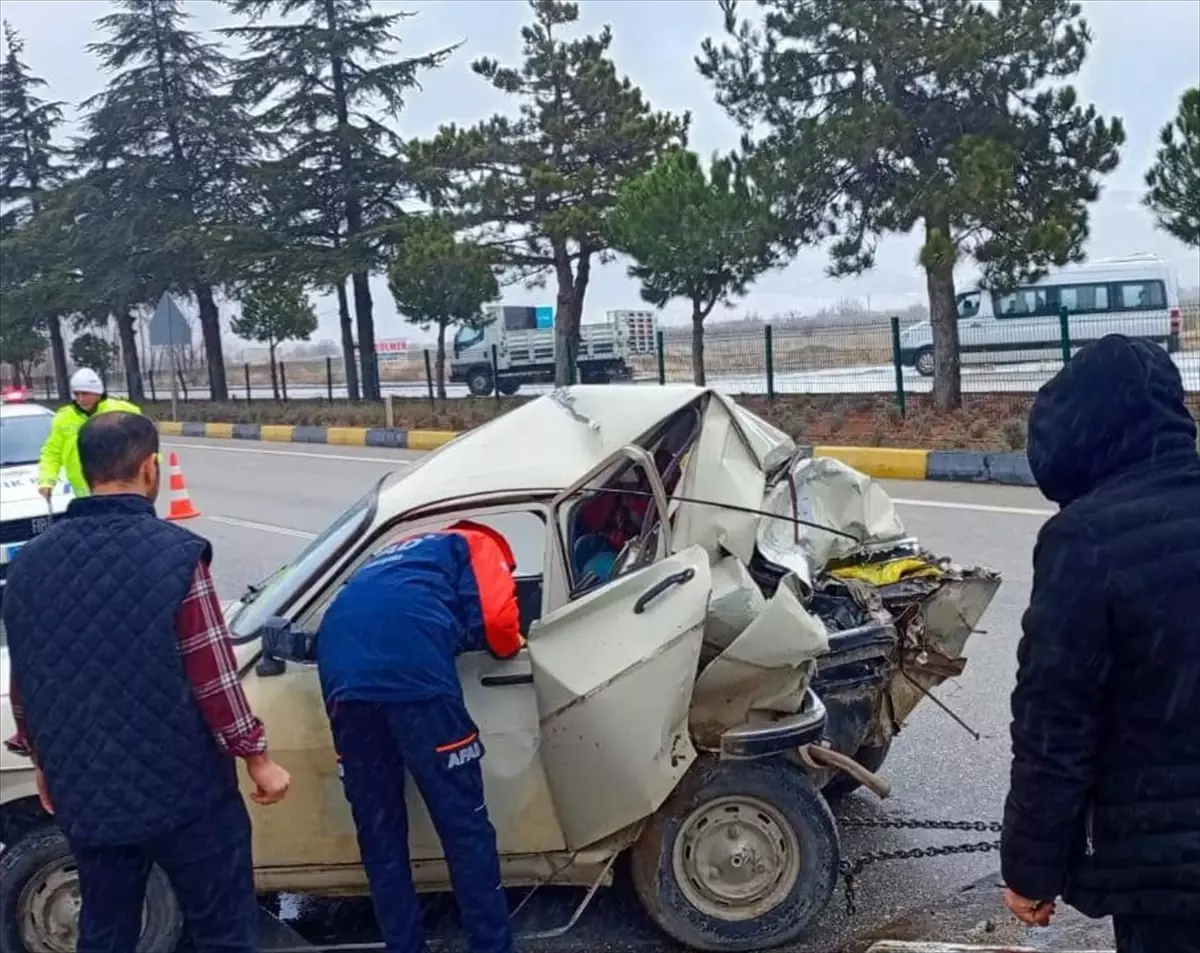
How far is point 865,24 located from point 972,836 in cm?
1332

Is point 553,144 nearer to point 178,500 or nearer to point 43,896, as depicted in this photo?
point 178,500

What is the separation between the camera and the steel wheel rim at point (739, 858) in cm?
384

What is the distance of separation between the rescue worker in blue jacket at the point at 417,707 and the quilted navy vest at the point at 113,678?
528 mm

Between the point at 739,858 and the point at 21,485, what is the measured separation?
755 centimetres

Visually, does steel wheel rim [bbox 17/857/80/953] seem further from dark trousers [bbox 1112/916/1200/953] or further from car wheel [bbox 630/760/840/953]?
dark trousers [bbox 1112/916/1200/953]

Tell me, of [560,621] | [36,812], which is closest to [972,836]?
[560,621]

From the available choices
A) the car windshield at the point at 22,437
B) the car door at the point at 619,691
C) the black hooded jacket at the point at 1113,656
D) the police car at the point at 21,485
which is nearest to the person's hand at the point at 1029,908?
the black hooded jacket at the point at 1113,656

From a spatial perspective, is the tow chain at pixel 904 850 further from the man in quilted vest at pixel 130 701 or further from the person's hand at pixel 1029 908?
the man in quilted vest at pixel 130 701

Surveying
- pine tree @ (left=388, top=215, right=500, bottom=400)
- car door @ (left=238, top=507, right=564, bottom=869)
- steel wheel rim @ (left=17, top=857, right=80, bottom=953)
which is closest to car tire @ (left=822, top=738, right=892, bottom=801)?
car door @ (left=238, top=507, right=564, bottom=869)

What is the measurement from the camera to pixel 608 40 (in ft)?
80.8

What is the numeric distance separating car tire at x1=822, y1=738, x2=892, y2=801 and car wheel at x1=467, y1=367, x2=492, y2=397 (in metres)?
28.0

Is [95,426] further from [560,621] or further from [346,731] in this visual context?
[560,621]

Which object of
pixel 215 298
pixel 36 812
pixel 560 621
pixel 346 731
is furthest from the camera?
pixel 215 298

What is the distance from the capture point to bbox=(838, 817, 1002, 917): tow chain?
4.07 meters
